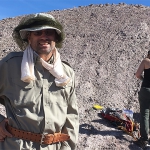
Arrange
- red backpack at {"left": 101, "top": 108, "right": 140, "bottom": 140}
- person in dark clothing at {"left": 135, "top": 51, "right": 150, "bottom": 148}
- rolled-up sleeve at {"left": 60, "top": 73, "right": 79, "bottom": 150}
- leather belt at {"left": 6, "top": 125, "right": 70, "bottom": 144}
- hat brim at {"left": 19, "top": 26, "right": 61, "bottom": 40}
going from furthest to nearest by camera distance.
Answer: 1. red backpack at {"left": 101, "top": 108, "right": 140, "bottom": 140}
2. person in dark clothing at {"left": 135, "top": 51, "right": 150, "bottom": 148}
3. rolled-up sleeve at {"left": 60, "top": 73, "right": 79, "bottom": 150}
4. hat brim at {"left": 19, "top": 26, "right": 61, "bottom": 40}
5. leather belt at {"left": 6, "top": 125, "right": 70, "bottom": 144}

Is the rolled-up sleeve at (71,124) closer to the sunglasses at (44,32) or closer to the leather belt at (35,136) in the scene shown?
the leather belt at (35,136)

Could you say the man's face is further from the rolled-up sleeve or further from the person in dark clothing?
the person in dark clothing

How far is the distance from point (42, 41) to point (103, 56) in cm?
919

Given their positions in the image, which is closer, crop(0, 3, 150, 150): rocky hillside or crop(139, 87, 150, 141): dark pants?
crop(139, 87, 150, 141): dark pants

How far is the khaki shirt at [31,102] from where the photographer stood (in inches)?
99.3

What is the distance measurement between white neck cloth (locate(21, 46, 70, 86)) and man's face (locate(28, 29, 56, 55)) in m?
0.07

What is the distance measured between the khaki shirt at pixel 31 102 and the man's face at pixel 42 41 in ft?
0.33

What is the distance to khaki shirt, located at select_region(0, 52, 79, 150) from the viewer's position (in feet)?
8.28

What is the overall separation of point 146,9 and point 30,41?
50.4ft

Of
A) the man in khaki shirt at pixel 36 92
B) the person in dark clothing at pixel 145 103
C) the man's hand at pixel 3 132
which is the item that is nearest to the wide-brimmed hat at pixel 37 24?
the man in khaki shirt at pixel 36 92

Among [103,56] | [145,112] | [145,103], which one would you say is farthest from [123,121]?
[103,56]

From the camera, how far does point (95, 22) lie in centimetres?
1531

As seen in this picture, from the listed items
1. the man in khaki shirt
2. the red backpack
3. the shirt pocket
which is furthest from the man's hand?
the red backpack

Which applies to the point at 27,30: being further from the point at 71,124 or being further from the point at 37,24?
the point at 71,124
